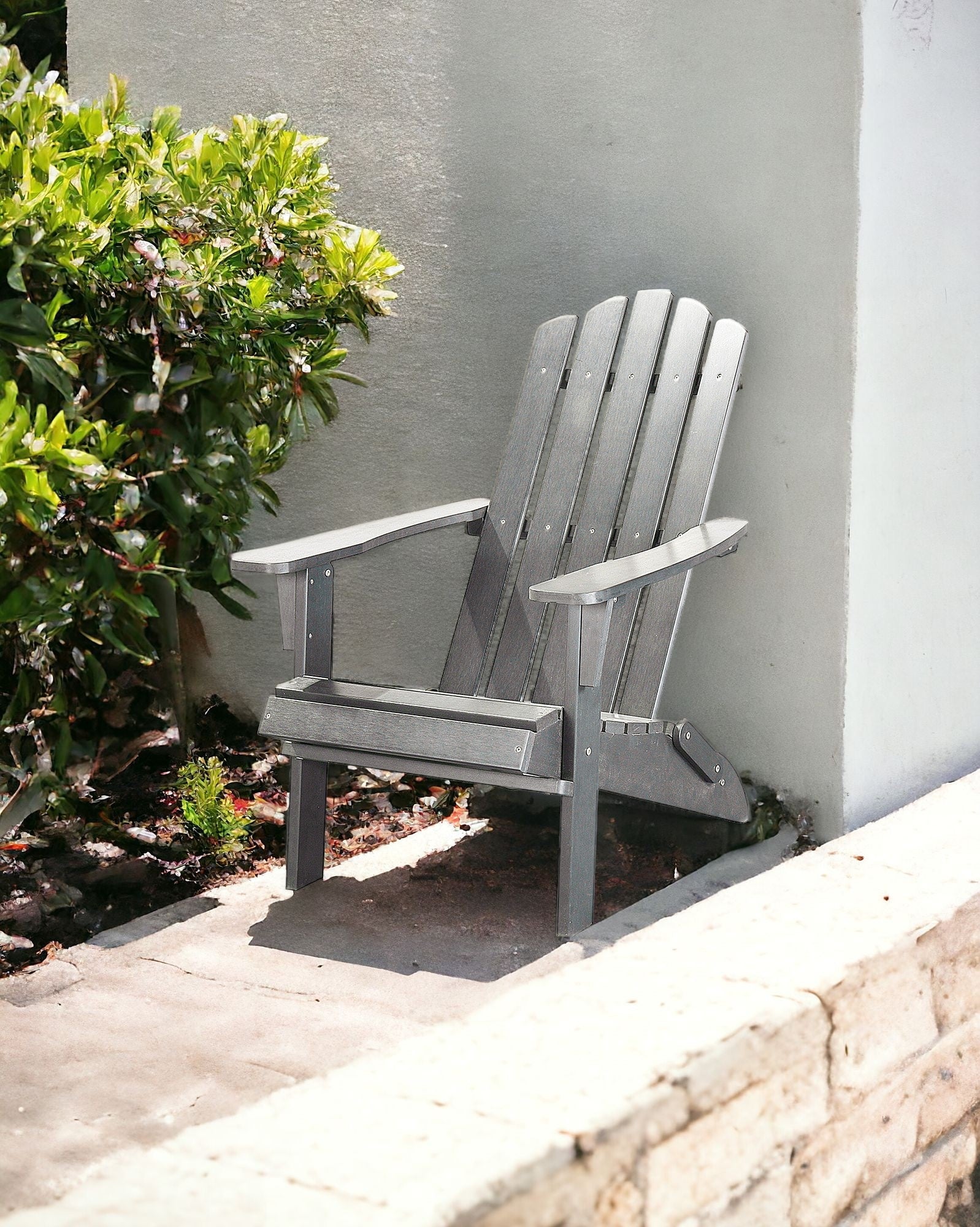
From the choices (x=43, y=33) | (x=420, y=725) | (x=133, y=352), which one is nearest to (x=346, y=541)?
(x=420, y=725)

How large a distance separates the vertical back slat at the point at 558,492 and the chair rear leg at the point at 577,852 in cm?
53

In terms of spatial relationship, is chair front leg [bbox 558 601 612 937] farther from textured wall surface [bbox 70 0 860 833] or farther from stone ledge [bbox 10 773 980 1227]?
textured wall surface [bbox 70 0 860 833]

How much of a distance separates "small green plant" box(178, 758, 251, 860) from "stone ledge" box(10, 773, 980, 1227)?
1.28 meters

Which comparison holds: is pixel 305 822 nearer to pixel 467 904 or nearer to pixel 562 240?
pixel 467 904

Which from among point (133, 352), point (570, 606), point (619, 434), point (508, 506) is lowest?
point (570, 606)

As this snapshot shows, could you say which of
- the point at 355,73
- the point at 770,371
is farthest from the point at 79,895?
the point at 355,73

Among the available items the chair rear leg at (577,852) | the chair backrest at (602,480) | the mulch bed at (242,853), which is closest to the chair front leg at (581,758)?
the chair rear leg at (577,852)

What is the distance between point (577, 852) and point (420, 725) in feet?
1.28

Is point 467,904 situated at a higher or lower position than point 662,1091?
lower

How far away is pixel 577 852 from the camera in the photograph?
101 inches

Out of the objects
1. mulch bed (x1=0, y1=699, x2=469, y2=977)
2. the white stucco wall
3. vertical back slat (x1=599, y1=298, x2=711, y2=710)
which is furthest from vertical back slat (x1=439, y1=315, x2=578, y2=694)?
the white stucco wall

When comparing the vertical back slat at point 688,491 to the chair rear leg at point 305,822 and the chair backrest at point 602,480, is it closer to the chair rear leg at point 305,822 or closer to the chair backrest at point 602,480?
the chair backrest at point 602,480

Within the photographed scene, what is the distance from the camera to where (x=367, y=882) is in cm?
295

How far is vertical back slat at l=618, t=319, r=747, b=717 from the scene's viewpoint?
2893 millimetres
